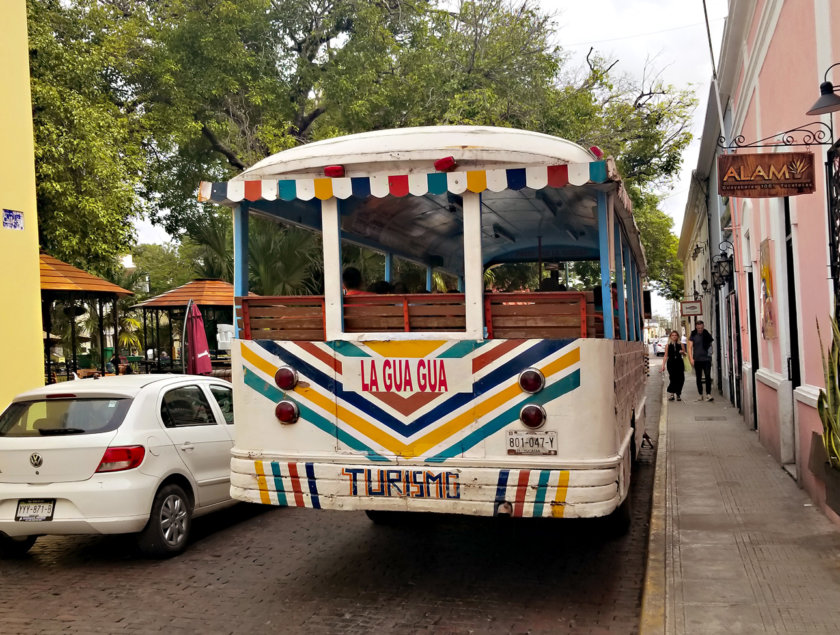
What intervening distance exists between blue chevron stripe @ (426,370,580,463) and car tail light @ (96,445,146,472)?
98.2 inches

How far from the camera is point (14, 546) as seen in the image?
6555 mm

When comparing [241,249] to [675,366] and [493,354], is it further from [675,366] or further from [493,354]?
[675,366]

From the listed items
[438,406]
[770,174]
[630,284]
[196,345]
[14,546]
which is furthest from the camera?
[196,345]

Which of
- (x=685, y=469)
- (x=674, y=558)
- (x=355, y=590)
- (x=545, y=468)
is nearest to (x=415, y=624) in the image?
(x=355, y=590)

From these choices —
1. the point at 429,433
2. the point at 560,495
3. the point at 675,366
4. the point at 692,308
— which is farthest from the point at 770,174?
the point at 692,308

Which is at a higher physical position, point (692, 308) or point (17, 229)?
point (17, 229)

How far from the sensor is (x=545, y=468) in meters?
4.79

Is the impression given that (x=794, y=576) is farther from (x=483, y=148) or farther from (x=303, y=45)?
(x=303, y=45)

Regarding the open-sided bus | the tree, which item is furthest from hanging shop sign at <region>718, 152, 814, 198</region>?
the tree

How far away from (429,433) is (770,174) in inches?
153

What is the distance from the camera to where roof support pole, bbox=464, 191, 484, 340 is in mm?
5035

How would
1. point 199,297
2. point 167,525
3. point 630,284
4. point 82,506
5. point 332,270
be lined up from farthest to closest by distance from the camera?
point 199,297 → point 630,284 → point 167,525 → point 82,506 → point 332,270

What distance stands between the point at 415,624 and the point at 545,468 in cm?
121

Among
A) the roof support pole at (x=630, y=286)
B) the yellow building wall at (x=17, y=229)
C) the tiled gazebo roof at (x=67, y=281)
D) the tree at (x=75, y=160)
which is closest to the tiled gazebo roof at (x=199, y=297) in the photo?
the tree at (x=75, y=160)
